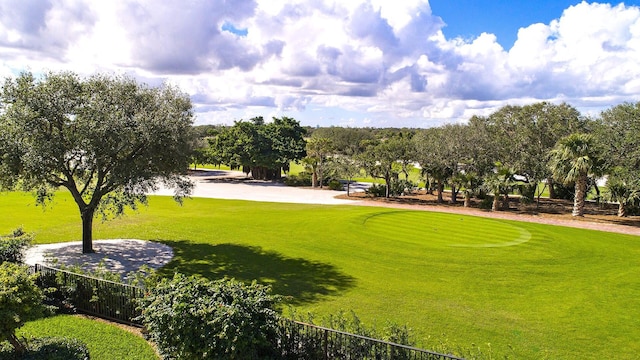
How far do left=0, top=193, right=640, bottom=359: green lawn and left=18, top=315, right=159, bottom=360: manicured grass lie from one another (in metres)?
5.43

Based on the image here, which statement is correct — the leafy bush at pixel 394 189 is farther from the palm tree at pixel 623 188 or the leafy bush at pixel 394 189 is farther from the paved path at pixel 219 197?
the palm tree at pixel 623 188

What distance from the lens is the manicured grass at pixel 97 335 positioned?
427 inches

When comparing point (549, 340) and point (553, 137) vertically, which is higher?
point (553, 137)

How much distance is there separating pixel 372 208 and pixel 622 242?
63.1 ft

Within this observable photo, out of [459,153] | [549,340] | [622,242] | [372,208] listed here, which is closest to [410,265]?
[549,340]

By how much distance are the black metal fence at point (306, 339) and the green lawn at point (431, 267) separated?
2.88 metres

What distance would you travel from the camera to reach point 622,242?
25281 mm

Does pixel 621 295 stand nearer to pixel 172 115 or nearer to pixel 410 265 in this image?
pixel 410 265

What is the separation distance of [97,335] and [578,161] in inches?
1373

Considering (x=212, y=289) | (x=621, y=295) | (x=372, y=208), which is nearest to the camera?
(x=212, y=289)

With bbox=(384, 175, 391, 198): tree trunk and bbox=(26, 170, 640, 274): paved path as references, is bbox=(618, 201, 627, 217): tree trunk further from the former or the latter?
bbox=(384, 175, 391, 198): tree trunk

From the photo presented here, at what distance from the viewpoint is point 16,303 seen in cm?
895

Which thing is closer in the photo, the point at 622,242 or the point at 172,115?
the point at 172,115

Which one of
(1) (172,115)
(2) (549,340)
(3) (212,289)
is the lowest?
(2) (549,340)
